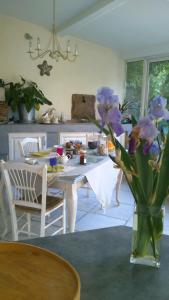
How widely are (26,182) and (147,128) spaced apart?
1571 millimetres

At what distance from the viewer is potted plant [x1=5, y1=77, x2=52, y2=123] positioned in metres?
4.16

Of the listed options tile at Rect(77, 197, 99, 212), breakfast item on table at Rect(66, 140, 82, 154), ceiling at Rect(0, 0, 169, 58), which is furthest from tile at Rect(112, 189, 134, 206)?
ceiling at Rect(0, 0, 169, 58)

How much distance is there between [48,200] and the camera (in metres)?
2.41

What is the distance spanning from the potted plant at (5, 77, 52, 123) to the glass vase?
145 inches

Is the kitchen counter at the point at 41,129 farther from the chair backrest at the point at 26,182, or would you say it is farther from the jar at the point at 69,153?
the chair backrest at the point at 26,182

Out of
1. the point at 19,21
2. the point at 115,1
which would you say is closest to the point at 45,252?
the point at 115,1

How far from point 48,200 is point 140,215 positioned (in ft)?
5.53

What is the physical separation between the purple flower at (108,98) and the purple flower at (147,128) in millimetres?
101

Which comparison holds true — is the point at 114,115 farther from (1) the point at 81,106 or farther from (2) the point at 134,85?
(2) the point at 134,85

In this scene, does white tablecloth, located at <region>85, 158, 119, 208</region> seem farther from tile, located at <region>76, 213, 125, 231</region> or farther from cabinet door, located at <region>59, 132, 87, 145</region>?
cabinet door, located at <region>59, 132, 87, 145</region>

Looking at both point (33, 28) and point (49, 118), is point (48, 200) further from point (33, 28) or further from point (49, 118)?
point (33, 28)

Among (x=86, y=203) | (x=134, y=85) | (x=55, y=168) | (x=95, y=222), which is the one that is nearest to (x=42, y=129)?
(x=86, y=203)

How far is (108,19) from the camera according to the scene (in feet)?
13.0

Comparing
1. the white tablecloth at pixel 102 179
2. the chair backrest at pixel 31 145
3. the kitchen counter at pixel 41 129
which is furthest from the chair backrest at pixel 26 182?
the kitchen counter at pixel 41 129
